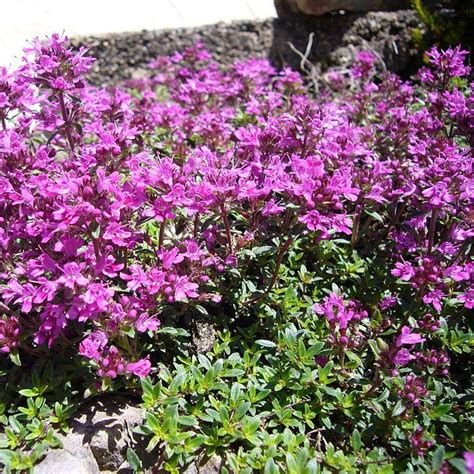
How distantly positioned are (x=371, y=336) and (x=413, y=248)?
1.75 ft

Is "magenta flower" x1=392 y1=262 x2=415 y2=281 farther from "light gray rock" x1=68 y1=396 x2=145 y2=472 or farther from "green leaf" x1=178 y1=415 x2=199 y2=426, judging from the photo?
"light gray rock" x1=68 y1=396 x2=145 y2=472

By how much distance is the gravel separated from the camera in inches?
237

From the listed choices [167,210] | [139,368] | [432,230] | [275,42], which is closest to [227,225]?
[167,210]

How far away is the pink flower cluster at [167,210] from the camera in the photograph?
2195 millimetres

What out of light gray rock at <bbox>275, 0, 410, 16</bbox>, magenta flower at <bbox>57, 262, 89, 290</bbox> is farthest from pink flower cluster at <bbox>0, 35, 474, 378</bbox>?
light gray rock at <bbox>275, 0, 410, 16</bbox>

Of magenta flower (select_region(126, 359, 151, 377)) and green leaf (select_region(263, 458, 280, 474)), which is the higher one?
magenta flower (select_region(126, 359, 151, 377))

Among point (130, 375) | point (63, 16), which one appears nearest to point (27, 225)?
point (130, 375)

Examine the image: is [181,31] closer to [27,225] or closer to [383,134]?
[383,134]

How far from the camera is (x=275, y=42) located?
6.20 metres

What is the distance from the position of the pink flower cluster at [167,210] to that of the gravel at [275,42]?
115 inches

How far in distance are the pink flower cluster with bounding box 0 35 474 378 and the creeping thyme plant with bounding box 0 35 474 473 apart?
0.01 metres

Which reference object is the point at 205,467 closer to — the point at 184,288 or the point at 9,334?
the point at 184,288

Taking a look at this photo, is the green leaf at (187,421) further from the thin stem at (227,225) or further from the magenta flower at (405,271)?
the magenta flower at (405,271)

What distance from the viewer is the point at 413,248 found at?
276cm
